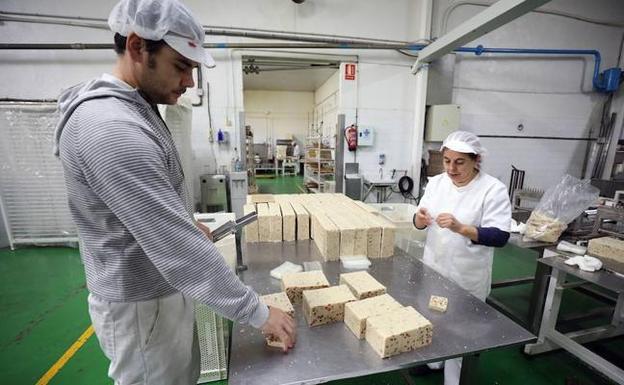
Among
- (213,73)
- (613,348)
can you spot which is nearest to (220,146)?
(213,73)

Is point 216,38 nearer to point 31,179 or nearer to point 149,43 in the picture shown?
point 31,179

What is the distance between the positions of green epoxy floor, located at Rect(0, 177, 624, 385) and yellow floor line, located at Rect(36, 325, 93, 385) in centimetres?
3

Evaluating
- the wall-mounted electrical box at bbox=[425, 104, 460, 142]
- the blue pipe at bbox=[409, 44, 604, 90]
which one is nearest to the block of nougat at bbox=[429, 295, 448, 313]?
the wall-mounted electrical box at bbox=[425, 104, 460, 142]

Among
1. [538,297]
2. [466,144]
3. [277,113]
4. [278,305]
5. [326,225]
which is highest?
[277,113]

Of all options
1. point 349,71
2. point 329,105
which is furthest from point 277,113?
point 349,71

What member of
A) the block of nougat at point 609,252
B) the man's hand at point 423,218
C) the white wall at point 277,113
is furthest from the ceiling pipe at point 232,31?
the white wall at point 277,113

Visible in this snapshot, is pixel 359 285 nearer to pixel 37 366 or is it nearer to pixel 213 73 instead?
pixel 37 366

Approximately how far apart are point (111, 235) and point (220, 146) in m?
3.73

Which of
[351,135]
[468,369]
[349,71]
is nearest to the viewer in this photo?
[468,369]

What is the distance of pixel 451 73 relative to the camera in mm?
4422

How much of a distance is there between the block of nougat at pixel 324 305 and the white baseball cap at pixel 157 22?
2.87 ft

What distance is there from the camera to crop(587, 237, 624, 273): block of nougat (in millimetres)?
1615

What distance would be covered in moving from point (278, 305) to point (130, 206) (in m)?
0.63

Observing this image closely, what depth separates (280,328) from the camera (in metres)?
0.82
